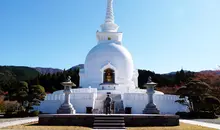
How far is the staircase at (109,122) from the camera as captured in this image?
19578 mm

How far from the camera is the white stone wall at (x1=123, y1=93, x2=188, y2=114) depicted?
34719 mm

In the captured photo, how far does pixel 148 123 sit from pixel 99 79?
81.7 feet

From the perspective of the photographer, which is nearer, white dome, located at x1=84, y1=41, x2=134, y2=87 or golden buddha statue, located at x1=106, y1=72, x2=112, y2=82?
golden buddha statue, located at x1=106, y1=72, x2=112, y2=82

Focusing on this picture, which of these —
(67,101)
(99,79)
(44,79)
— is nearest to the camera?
(67,101)

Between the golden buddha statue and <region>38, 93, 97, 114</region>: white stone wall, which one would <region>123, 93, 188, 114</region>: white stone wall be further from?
the golden buddha statue

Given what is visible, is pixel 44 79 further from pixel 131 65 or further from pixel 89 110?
pixel 89 110

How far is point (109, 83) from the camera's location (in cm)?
4409

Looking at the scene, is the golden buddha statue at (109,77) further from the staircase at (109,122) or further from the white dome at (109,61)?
the staircase at (109,122)

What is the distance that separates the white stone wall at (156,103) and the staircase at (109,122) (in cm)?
1421

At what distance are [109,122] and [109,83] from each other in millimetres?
24077

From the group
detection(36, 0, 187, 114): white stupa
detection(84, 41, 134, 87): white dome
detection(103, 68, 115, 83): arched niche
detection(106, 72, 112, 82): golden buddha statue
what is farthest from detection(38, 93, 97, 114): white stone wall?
detection(84, 41, 134, 87): white dome

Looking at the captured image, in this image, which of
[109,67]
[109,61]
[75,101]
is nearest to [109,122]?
[75,101]

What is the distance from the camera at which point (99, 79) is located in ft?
149

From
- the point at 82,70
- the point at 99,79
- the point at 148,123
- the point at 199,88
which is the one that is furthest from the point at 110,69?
the point at 148,123
